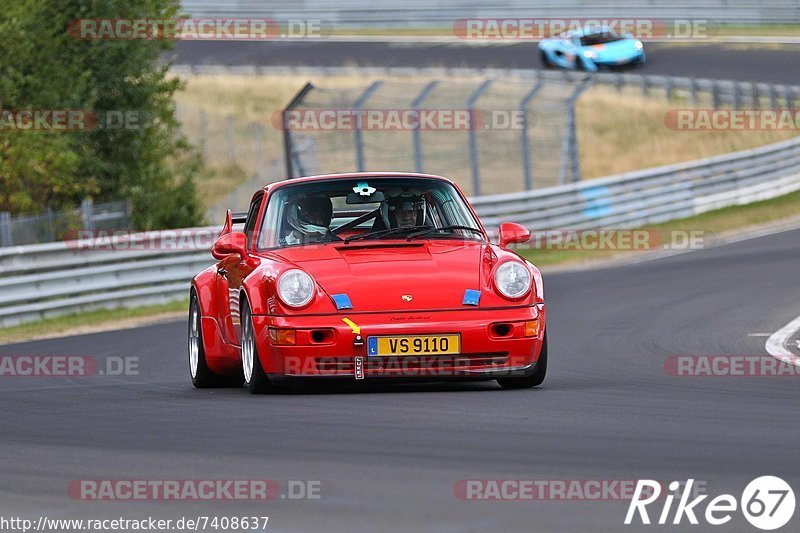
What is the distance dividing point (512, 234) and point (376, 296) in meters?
1.32

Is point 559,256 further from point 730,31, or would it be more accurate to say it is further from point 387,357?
point 730,31

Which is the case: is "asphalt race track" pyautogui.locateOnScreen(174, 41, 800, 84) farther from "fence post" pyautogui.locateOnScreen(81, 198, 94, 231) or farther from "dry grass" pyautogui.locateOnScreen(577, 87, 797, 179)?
"fence post" pyautogui.locateOnScreen(81, 198, 94, 231)

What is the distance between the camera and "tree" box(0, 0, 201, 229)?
22.5 meters

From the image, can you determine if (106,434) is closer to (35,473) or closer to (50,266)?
(35,473)

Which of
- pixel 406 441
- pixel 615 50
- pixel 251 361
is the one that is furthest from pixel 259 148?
pixel 406 441

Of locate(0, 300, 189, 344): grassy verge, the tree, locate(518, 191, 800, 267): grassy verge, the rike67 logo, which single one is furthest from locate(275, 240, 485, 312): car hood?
the tree

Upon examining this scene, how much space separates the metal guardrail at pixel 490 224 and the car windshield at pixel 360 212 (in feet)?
28.0

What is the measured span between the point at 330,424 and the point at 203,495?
1.66m

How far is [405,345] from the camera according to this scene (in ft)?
27.4

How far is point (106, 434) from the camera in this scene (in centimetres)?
695

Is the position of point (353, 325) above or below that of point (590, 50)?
above

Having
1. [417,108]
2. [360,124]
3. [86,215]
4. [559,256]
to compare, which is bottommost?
[559,256]

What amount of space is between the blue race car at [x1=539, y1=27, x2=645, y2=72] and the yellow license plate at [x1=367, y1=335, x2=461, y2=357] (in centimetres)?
3657

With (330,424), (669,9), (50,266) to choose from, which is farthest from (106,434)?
(669,9)
